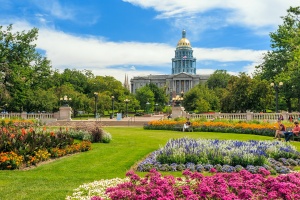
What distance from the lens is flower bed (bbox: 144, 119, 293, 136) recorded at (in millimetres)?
25225

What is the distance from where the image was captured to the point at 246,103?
48156mm

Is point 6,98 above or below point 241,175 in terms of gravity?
above

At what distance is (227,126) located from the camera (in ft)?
91.8

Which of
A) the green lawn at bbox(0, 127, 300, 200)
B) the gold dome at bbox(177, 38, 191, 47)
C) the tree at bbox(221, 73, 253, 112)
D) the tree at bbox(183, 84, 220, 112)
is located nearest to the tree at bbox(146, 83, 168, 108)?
the tree at bbox(183, 84, 220, 112)

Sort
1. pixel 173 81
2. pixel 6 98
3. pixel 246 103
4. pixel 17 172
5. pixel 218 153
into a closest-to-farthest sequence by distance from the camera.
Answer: pixel 17 172
pixel 218 153
pixel 6 98
pixel 246 103
pixel 173 81

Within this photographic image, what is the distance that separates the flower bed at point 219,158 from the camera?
11188 millimetres

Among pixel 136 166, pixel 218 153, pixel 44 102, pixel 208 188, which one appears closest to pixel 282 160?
pixel 218 153

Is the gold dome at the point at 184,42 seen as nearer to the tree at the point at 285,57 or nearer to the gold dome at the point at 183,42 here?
the gold dome at the point at 183,42

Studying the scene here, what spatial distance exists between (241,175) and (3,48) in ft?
150

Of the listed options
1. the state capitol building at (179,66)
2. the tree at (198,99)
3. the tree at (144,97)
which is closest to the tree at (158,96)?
the tree at (144,97)

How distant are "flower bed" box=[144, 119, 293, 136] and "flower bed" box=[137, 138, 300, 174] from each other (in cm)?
1237

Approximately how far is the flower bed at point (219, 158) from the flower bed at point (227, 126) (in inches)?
487

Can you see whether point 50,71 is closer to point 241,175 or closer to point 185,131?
point 185,131

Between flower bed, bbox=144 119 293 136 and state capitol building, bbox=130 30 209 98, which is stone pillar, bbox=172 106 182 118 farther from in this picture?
state capitol building, bbox=130 30 209 98
